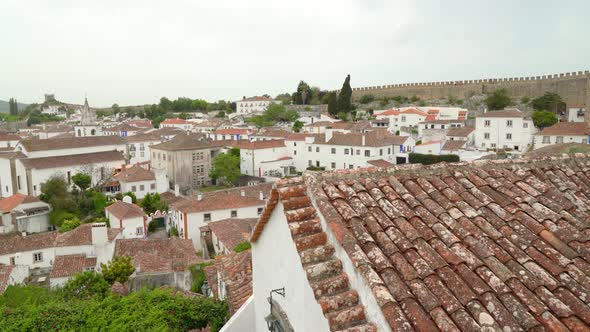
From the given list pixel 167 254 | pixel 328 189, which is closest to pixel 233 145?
pixel 167 254

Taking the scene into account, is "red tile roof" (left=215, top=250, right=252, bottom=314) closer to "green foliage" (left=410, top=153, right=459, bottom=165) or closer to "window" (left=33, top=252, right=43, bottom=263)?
"window" (left=33, top=252, right=43, bottom=263)

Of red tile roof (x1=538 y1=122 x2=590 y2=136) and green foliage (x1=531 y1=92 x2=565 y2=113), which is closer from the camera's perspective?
red tile roof (x1=538 y1=122 x2=590 y2=136)

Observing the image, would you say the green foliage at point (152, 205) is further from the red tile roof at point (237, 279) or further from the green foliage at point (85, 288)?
the red tile roof at point (237, 279)

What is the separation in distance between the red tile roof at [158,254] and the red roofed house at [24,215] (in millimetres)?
16713

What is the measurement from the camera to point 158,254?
69.7 ft

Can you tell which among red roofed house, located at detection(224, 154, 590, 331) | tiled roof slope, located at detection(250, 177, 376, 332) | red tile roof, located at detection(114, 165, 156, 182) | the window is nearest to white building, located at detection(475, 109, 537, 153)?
red tile roof, located at detection(114, 165, 156, 182)

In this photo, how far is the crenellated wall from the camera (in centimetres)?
6412

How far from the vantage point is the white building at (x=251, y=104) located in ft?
331

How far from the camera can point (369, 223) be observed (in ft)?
12.6

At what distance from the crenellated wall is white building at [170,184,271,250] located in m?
48.3

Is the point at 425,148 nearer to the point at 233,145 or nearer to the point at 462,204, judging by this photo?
the point at 233,145

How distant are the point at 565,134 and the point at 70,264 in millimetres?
41920

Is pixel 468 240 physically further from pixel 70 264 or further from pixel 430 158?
pixel 430 158

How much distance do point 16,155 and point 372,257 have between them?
50253mm
